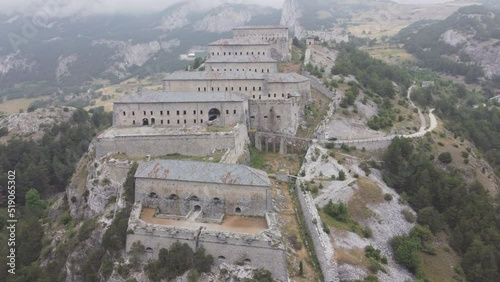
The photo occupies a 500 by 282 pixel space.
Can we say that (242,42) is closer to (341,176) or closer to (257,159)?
(257,159)

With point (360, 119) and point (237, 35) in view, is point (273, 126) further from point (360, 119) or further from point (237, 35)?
point (237, 35)

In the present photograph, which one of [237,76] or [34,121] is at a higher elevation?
[237,76]

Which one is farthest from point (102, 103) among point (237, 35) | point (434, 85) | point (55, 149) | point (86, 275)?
point (86, 275)

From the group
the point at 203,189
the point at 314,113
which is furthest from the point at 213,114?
the point at 203,189

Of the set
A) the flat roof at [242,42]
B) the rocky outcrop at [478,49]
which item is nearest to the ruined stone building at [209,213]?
the flat roof at [242,42]

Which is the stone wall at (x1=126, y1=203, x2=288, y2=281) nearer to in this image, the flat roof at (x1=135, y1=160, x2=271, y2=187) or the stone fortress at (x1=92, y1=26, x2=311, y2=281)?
the stone fortress at (x1=92, y1=26, x2=311, y2=281)

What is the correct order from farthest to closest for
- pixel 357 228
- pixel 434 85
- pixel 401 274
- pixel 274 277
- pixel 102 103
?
1. pixel 102 103
2. pixel 434 85
3. pixel 357 228
4. pixel 401 274
5. pixel 274 277
